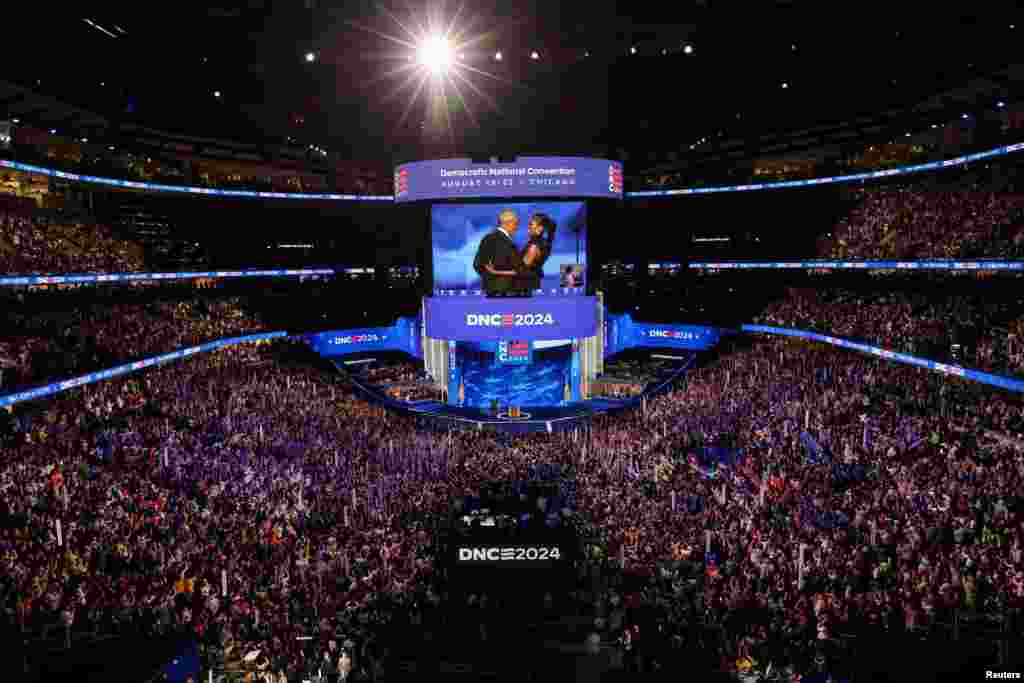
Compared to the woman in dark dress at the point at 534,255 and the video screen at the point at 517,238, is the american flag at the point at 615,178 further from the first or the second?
the woman in dark dress at the point at 534,255

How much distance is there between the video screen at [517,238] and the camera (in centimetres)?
4109

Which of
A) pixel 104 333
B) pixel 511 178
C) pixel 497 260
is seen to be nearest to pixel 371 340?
pixel 497 260

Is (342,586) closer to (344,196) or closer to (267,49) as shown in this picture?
(267,49)

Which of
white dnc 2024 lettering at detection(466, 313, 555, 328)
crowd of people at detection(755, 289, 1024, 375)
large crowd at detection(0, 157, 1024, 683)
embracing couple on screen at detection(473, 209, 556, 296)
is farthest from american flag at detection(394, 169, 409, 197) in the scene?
crowd of people at detection(755, 289, 1024, 375)

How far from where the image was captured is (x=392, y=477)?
24.0 metres

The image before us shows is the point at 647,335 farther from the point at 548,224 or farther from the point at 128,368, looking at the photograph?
the point at 128,368

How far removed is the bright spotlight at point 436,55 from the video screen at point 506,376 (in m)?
15.8

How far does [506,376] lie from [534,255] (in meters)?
7.63

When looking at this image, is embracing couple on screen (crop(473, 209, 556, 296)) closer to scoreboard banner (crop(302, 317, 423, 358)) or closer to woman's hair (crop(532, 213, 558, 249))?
woman's hair (crop(532, 213, 558, 249))

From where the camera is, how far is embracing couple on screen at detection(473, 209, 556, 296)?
40031mm

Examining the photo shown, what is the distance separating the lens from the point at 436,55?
3631 centimetres

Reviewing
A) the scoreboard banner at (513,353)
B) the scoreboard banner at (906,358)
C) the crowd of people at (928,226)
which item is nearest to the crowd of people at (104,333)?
the scoreboard banner at (513,353)

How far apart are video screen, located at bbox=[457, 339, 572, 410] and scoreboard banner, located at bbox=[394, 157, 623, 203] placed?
9201 mm

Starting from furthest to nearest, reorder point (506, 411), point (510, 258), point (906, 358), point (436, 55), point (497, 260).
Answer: point (506, 411) → point (510, 258) → point (497, 260) → point (436, 55) → point (906, 358)
